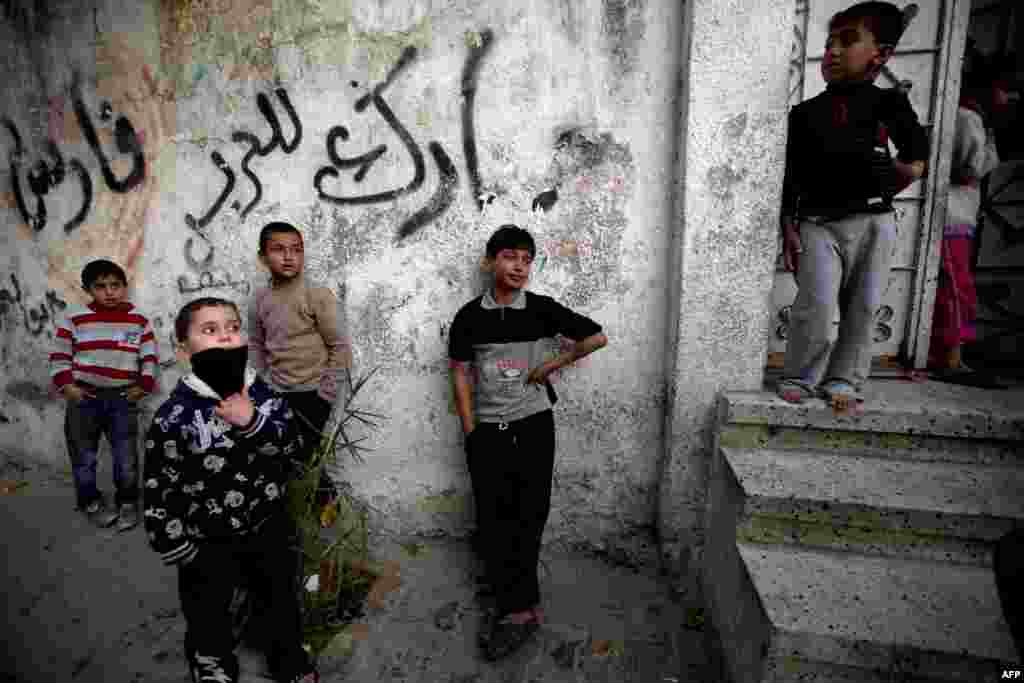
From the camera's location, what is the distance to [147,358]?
311 centimetres

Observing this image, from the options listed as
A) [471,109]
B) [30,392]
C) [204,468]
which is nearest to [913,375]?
[471,109]

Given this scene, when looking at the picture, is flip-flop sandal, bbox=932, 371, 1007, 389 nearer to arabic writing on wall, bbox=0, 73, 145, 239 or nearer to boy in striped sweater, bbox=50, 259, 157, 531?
boy in striped sweater, bbox=50, 259, 157, 531

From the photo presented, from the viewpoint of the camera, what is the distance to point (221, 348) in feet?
5.58

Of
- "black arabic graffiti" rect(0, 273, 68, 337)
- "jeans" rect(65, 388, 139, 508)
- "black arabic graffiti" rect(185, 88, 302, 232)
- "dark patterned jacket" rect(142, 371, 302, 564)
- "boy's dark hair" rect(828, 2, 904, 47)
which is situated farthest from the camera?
"black arabic graffiti" rect(0, 273, 68, 337)

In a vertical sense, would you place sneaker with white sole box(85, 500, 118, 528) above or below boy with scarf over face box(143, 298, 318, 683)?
below

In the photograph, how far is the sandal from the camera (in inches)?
84.4

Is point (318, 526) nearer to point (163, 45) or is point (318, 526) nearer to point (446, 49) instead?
point (446, 49)

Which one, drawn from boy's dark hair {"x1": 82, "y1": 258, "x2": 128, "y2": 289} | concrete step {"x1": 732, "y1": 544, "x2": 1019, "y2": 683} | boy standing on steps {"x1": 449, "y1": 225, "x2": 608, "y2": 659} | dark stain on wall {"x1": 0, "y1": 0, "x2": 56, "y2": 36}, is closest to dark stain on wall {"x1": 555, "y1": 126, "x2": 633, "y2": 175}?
boy standing on steps {"x1": 449, "y1": 225, "x2": 608, "y2": 659}

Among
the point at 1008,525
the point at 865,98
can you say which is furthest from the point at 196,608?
the point at 865,98

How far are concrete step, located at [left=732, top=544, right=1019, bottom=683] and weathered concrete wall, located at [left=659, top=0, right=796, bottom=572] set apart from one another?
2.54 ft

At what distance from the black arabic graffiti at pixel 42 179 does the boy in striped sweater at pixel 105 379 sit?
2.16 ft

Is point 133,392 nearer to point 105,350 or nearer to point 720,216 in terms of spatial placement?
point 105,350

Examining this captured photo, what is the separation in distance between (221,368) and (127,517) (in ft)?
7.71

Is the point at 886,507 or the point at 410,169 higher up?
the point at 410,169
